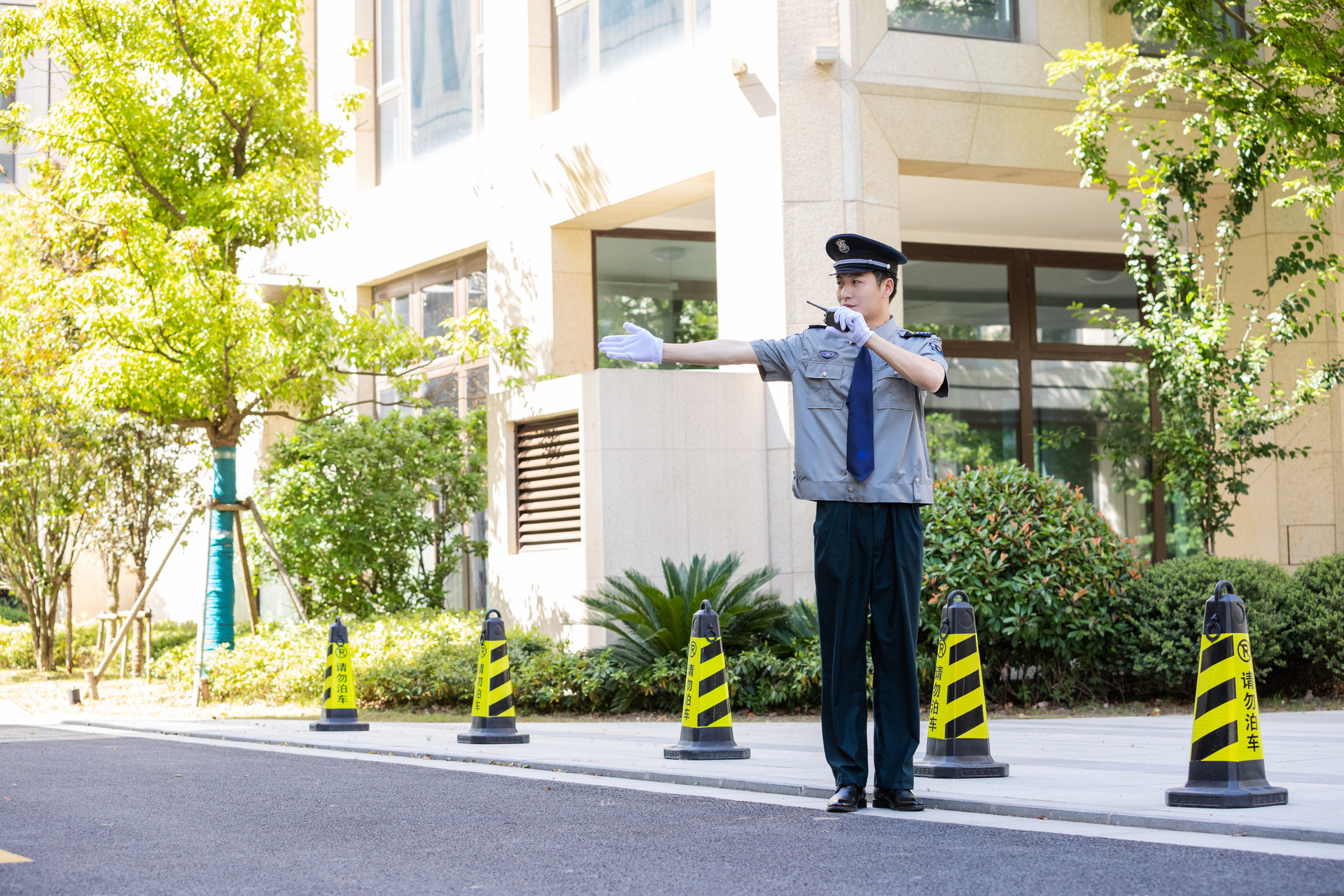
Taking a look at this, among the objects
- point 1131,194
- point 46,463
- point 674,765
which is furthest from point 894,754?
point 46,463

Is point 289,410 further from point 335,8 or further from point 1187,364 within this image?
point 1187,364

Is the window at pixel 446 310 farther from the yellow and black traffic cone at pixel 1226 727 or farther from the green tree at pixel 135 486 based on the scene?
the yellow and black traffic cone at pixel 1226 727

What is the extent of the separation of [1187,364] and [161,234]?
974 cm

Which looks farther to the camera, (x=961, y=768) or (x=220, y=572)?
(x=220, y=572)

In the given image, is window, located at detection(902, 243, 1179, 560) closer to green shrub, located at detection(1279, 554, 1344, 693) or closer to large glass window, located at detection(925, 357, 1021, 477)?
large glass window, located at detection(925, 357, 1021, 477)

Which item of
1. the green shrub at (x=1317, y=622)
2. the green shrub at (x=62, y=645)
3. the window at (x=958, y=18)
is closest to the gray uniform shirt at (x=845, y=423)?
the green shrub at (x=1317, y=622)

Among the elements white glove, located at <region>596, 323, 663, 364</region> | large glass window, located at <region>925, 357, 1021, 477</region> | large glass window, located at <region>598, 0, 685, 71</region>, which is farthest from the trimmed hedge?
large glass window, located at <region>598, 0, 685, 71</region>

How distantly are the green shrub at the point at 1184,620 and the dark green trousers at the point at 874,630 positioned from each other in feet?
18.9

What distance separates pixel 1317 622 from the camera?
11.5m

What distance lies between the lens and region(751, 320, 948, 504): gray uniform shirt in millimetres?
6219

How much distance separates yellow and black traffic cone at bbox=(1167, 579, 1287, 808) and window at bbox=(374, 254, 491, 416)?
12817mm

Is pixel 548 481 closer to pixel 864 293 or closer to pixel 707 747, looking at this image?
pixel 707 747

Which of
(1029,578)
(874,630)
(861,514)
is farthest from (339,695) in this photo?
(861,514)

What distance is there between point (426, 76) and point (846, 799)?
1558 centimetres
